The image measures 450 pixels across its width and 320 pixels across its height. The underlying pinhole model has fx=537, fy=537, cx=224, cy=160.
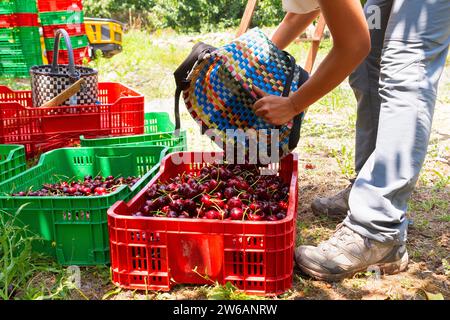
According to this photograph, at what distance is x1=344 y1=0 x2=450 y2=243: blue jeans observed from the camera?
1874 millimetres

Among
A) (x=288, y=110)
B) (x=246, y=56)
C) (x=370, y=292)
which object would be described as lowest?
(x=370, y=292)

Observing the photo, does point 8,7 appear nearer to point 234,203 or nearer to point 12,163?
point 12,163

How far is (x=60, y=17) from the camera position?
649 centimetres

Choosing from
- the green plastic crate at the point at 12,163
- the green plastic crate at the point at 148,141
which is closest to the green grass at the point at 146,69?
the green plastic crate at the point at 148,141

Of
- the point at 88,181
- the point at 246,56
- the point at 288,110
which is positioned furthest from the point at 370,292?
the point at 88,181

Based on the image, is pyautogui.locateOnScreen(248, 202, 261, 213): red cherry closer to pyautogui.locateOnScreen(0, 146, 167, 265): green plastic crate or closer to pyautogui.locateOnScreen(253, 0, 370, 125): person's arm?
pyautogui.locateOnScreen(253, 0, 370, 125): person's arm

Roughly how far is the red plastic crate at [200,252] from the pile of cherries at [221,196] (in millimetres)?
125

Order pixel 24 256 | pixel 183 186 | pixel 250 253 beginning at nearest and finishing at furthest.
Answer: pixel 250 253 < pixel 24 256 < pixel 183 186

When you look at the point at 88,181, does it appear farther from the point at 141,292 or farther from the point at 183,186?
the point at 141,292

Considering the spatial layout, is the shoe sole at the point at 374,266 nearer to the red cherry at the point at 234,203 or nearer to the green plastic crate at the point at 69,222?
the red cherry at the point at 234,203

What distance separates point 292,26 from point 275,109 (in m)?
0.64

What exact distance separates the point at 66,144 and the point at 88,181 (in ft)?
2.43

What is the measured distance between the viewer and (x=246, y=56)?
83.6 inches

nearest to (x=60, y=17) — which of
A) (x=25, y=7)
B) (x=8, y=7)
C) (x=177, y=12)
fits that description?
(x=25, y=7)
